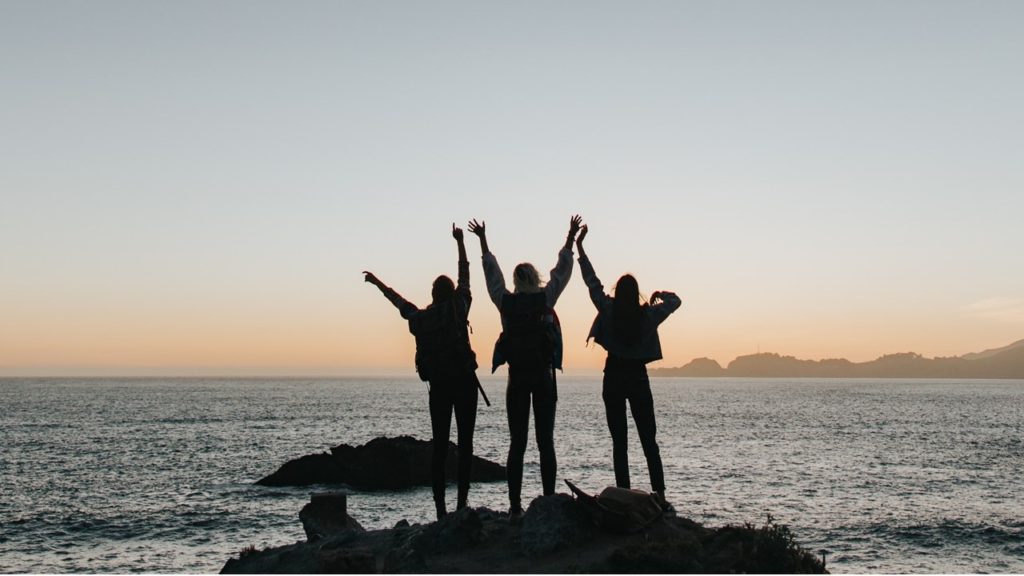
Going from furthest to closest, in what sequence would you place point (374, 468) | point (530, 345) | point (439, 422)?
point (374, 468), point (439, 422), point (530, 345)

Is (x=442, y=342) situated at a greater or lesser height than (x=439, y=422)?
greater

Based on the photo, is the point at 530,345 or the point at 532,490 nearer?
the point at 530,345

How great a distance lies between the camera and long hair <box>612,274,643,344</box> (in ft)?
33.5

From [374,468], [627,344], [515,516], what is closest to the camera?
[627,344]

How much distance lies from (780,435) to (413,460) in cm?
4627

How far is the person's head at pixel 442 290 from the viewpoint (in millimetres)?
10656

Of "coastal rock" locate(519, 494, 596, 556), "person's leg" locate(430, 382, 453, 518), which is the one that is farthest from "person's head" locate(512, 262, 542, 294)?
"coastal rock" locate(519, 494, 596, 556)

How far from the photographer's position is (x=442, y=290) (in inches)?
420

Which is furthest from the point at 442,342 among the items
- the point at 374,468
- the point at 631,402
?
the point at 374,468

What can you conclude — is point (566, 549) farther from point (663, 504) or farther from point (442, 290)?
point (442, 290)

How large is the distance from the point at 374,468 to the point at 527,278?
34.6 m

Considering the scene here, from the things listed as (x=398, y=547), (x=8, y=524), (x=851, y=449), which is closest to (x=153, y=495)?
(x=8, y=524)

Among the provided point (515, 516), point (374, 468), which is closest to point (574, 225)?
point (515, 516)

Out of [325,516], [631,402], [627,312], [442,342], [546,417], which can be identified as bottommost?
[325,516]
